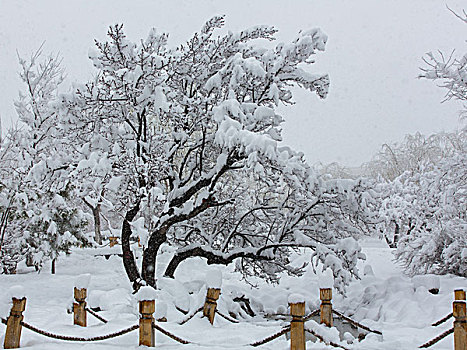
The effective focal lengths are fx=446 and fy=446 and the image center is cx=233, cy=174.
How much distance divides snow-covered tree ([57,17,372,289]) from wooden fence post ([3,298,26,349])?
10.8 ft

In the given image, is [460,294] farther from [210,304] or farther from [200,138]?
[200,138]

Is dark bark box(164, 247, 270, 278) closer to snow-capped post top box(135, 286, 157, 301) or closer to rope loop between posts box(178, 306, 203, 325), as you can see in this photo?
rope loop between posts box(178, 306, 203, 325)

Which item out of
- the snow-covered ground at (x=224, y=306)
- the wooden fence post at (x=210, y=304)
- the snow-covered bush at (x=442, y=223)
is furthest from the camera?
the snow-covered bush at (x=442, y=223)

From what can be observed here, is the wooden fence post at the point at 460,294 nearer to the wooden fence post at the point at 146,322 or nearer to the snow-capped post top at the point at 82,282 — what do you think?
the wooden fence post at the point at 146,322

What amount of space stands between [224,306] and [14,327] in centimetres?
553

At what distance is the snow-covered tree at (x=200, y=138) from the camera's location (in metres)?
9.07

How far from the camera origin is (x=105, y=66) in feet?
33.4

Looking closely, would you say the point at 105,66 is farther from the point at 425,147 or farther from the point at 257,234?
the point at 425,147

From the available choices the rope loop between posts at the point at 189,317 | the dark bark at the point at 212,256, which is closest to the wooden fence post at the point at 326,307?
the rope loop between posts at the point at 189,317

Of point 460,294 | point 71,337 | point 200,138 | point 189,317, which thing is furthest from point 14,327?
point 200,138

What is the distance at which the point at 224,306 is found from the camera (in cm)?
1041

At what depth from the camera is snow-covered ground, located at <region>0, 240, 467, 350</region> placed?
628cm

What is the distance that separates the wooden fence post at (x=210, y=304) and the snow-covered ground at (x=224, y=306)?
0.11 m

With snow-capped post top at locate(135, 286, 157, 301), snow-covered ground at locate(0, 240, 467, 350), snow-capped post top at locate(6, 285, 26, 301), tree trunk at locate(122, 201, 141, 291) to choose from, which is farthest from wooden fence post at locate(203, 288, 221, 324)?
tree trunk at locate(122, 201, 141, 291)
